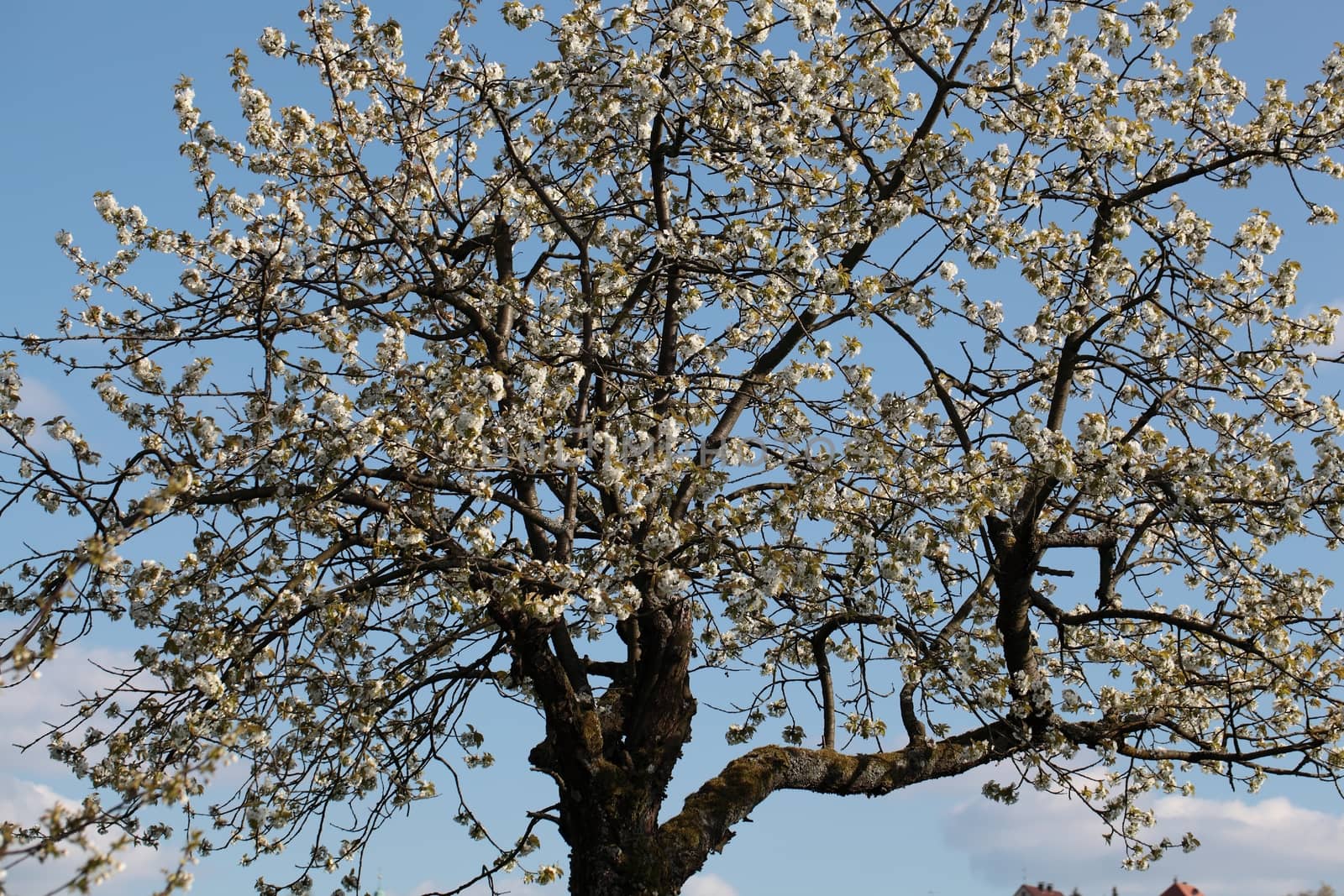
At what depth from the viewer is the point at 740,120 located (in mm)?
10125

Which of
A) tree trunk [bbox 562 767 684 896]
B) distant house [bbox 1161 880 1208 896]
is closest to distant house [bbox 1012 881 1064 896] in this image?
distant house [bbox 1161 880 1208 896]

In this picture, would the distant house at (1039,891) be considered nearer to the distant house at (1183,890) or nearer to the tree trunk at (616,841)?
the distant house at (1183,890)

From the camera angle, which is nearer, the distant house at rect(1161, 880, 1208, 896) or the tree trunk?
the tree trunk

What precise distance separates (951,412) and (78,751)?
24.0 feet

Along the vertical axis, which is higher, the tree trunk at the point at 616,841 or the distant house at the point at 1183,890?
the distant house at the point at 1183,890

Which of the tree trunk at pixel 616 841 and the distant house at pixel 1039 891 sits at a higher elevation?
the distant house at pixel 1039 891

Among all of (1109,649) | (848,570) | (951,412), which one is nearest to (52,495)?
(848,570)

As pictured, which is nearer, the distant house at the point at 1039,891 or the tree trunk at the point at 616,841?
the tree trunk at the point at 616,841

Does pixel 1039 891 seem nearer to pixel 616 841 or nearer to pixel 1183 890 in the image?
pixel 1183 890

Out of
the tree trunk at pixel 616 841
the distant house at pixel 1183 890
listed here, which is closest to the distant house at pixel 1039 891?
the distant house at pixel 1183 890

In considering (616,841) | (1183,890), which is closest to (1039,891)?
(1183,890)

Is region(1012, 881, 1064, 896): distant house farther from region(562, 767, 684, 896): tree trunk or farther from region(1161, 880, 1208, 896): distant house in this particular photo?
region(562, 767, 684, 896): tree trunk

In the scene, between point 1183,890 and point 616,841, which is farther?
point 1183,890

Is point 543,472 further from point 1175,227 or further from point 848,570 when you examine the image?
point 1175,227
